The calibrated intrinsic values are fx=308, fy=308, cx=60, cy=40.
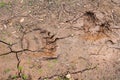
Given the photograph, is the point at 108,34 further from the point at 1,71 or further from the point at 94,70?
the point at 1,71

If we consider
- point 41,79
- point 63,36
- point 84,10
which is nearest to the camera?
point 41,79

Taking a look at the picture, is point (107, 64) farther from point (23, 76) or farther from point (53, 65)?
point (23, 76)

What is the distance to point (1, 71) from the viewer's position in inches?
146

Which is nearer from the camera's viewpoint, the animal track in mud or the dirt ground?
the dirt ground

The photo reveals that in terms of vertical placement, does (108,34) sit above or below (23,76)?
above

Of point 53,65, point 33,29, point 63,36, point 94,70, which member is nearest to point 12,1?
point 33,29

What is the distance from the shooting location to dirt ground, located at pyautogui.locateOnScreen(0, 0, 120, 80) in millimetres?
3691

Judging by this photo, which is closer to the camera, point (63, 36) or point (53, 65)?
point (53, 65)

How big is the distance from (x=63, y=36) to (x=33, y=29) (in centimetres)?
42

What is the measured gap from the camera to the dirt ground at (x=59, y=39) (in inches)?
145

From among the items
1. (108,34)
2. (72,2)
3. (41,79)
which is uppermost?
(72,2)

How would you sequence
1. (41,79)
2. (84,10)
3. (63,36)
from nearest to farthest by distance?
(41,79) < (63,36) < (84,10)

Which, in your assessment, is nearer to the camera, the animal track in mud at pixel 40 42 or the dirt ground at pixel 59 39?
the dirt ground at pixel 59 39

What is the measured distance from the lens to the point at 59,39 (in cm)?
398
